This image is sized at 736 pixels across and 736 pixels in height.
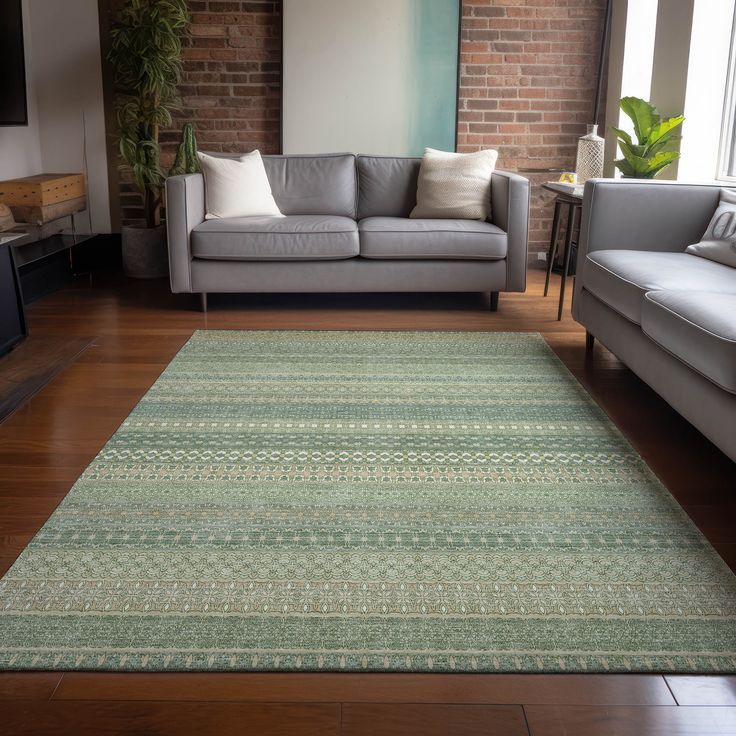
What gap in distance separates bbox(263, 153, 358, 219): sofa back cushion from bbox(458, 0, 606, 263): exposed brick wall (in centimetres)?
122

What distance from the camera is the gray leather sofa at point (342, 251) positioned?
4480 millimetres

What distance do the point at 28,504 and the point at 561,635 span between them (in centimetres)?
144

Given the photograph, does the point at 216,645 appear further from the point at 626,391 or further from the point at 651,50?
the point at 651,50

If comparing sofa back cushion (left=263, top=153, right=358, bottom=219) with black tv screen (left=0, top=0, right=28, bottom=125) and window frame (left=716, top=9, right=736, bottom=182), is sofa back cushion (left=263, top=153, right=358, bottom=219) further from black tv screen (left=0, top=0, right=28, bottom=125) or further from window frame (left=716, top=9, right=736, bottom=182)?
window frame (left=716, top=9, right=736, bottom=182)

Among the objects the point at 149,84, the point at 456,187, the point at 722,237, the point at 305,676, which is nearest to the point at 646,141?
the point at 456,187

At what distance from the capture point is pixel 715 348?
2373 millimetres

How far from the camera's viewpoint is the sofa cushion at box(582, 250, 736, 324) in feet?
9.81

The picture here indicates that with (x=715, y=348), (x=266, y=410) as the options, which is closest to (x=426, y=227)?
(x=266, y=410)

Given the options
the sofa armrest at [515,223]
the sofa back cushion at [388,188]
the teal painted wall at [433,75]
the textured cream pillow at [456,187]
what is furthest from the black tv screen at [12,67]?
the sofa armrest at [515,223]

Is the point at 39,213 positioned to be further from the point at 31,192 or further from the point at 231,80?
the point at 231,80

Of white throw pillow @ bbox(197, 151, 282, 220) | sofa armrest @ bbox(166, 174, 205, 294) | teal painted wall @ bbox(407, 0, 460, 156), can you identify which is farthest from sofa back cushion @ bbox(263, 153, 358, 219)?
teal painted wall @ bbox(407, 0, 460, 156)

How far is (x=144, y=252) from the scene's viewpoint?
215 inches

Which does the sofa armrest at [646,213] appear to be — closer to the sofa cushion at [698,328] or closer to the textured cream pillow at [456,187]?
the sofa cushion at [698,328]

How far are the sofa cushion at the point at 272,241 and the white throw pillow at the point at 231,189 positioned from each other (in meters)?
0.20
